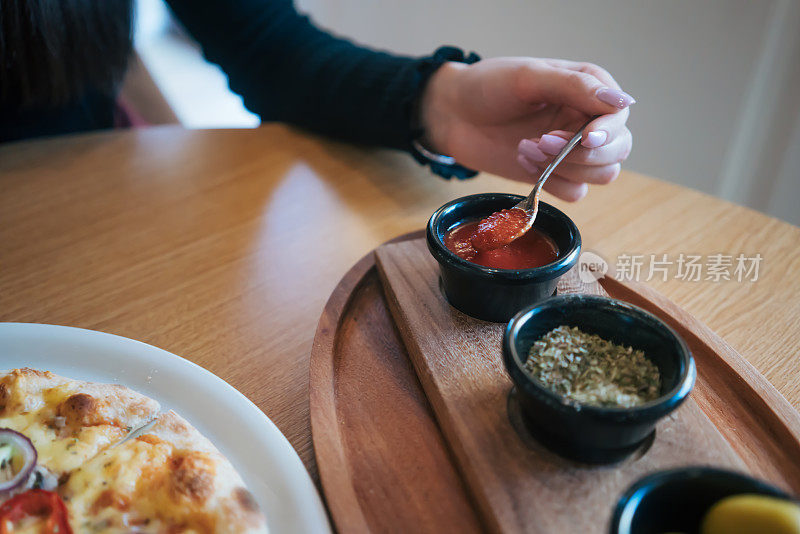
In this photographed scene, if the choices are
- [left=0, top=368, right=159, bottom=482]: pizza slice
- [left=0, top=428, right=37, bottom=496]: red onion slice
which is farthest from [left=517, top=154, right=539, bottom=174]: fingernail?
[left=0, top=428, right=37, bottom=496]: red onion slice

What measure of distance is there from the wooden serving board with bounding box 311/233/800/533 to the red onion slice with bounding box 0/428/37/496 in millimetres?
413

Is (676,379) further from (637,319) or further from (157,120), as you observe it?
(157,120)

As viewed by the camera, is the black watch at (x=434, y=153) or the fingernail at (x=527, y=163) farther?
the black watch at (x=434, y=153)

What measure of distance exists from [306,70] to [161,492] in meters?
1.59

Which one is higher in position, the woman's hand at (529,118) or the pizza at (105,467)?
the woman's hand at (529,118)

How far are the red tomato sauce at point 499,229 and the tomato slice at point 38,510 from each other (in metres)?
0.82

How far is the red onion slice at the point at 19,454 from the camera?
793mm

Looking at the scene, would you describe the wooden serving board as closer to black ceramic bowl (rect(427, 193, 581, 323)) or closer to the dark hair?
black ceramic bowl (rect(427, 193, 581, 323))

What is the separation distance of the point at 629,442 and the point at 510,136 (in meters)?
1.05

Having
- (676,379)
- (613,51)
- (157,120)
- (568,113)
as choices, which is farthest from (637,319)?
(157,120)

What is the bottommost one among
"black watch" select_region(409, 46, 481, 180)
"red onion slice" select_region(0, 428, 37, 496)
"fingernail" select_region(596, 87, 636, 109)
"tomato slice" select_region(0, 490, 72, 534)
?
"tomato slice" select_region(0, 490, 72, 534)

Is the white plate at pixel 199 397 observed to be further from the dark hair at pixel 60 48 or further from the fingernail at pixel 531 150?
the dark hair at pixel 60 48

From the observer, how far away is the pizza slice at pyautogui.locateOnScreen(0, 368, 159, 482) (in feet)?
2.89

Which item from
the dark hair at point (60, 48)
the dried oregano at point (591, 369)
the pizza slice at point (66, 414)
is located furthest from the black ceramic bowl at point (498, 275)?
the dark hair at point (60, 48)
